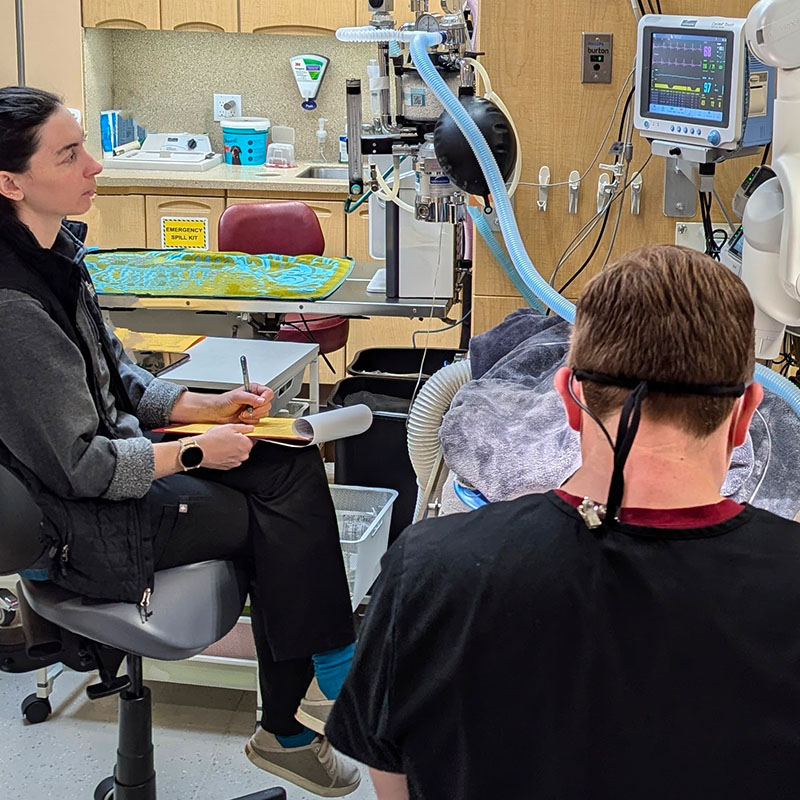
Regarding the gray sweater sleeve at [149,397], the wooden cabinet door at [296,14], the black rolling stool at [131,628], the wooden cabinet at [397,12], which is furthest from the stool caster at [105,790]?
the wooden cabinet door at [296,14]

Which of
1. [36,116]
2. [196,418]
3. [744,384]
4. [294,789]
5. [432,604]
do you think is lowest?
[294,789]

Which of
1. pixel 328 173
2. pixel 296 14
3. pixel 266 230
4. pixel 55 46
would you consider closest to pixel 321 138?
pixel 328 173

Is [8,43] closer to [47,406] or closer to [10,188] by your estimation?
[10,188]

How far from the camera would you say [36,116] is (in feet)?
6.11

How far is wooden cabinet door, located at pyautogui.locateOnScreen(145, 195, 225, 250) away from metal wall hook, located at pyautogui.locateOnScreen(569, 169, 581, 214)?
244 centimetres

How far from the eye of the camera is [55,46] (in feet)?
15.9

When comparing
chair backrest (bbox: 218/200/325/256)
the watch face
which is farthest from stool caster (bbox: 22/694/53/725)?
chair backrest (bbox: 218/200/325/256)

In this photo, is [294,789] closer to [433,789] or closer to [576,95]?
[433,789]

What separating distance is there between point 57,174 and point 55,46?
333 cm

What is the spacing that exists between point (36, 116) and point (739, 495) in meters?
1.28

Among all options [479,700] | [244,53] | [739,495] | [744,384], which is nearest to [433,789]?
[479,700]

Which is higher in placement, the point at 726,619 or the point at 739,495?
the point at 726,619

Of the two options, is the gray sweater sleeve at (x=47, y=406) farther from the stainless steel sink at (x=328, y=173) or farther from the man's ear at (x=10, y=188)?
the stainless steel sink at (x=328, y=173)

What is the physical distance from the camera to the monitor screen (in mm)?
1869
